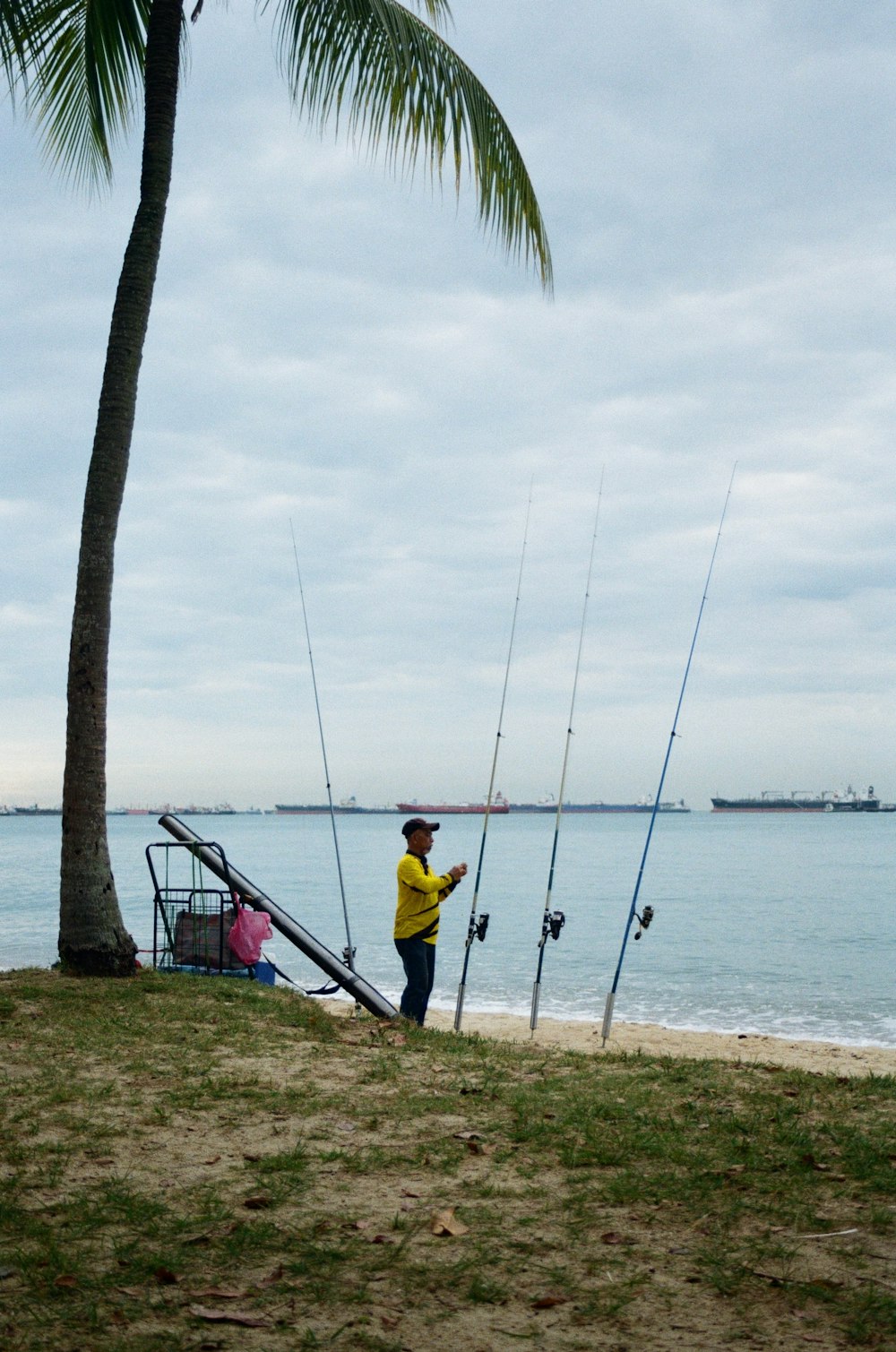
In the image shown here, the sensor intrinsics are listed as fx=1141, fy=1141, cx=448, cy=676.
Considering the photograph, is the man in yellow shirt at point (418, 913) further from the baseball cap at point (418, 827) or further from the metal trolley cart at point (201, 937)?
the metal trolley cart at point (201, 937)

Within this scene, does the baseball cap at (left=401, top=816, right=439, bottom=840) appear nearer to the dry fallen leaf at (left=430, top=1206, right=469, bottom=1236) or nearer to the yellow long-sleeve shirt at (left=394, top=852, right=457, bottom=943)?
the yellow long-sleeve shirt at (left=394, top=852, right=457, bottom=943)

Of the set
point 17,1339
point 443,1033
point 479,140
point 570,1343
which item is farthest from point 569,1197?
point 479,140

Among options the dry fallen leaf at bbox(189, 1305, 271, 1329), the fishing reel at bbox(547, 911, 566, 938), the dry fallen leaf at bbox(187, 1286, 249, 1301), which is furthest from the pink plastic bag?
the dry fallen leaf at bbox(189, 1305, 271, 1329)

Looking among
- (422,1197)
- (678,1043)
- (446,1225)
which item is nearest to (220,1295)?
(446,1225)

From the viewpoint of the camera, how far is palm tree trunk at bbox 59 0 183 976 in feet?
25.7

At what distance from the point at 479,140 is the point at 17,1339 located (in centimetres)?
880

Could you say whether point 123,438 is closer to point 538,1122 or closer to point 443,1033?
point 443,1033

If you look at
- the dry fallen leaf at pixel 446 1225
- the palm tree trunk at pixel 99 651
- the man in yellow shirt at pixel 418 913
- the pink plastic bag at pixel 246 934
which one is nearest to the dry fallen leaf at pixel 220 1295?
the dry fallen leaf at pixel 446 1225

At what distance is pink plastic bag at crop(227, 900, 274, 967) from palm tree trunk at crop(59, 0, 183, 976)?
1059 millimetres

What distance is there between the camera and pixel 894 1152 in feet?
15.8

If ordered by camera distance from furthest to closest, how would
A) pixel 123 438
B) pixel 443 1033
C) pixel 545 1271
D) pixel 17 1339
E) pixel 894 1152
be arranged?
pixel 123 438
pixel 443 1033
pixel 894 1152
pixel 545 1271
pixel 17 1339

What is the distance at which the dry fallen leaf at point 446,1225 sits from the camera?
12.7ft

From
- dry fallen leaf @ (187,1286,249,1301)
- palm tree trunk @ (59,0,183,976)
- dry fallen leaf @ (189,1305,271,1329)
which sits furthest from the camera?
palm tree trunk @ (59,0,183,976)

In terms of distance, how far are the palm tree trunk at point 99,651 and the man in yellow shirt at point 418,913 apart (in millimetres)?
1953
